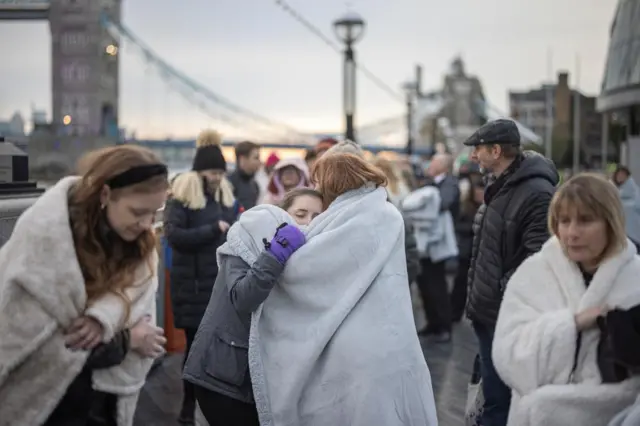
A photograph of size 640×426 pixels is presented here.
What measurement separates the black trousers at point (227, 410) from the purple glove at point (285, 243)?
60cm

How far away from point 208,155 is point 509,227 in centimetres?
228

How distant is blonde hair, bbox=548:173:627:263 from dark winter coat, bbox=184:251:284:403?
108 cm

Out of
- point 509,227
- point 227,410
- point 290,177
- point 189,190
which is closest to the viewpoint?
point 227,410

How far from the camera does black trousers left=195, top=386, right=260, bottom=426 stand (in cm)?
331

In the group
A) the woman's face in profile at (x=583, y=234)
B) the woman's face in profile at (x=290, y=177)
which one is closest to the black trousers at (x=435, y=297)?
the woman's face in profile at (x=290, y=177)

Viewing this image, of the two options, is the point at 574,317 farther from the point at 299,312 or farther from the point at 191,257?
the point at 191,257

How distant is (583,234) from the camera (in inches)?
118

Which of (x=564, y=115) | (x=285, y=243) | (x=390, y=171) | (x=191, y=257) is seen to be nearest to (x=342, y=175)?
(x=285, y=243)

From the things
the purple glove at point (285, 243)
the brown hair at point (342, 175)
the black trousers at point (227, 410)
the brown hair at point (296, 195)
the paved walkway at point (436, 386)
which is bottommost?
the paved walkway at point (436, 386)

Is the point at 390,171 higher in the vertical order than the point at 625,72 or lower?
lower

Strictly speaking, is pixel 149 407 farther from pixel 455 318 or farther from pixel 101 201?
pixel 455 318

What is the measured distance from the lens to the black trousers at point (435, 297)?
902 cm

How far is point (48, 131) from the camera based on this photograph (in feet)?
157

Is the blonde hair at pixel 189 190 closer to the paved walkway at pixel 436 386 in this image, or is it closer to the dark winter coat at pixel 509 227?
the paved walkway at pixel 436 386
